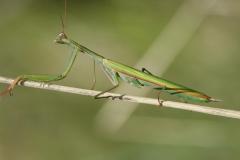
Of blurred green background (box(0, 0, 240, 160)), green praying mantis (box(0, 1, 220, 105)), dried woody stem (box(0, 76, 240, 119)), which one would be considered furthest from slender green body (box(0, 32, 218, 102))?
blurred green background (box(0, 0, 240, 160))

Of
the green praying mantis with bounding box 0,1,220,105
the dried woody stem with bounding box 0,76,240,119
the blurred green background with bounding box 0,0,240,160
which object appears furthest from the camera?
the blurred green background with bounding box 0,0,240,160

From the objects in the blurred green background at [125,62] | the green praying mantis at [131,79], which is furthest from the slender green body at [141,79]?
the blurred green background at [125,62]

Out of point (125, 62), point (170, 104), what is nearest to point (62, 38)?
point (170, 104)

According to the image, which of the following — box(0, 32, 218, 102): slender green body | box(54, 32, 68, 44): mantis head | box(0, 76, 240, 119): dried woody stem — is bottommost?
box(0, 76, 240, 119): dried woody stem

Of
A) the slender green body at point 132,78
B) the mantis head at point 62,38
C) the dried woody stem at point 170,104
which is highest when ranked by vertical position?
the mantis head at point 62,38

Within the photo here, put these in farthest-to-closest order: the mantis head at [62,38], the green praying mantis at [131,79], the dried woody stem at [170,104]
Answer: the mantis head at [62,38] < the green praying mantis at [131,79] < the dried woody stem at [170,104]

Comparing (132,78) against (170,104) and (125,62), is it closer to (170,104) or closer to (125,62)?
(170,104)

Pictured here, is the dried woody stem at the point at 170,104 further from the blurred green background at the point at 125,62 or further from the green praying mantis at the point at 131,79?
the blurred green background at the point at 125,62

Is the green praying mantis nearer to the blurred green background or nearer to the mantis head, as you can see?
the mantis head
